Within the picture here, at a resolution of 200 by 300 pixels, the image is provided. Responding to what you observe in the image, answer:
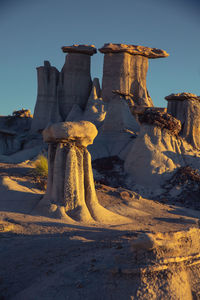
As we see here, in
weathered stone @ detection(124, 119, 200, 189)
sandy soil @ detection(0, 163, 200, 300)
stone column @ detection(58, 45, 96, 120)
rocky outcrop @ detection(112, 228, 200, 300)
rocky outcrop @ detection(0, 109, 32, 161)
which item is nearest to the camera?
rocky outcrop @ detection(112, 228, 200, 300)

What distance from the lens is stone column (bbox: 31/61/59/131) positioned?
83.3 feet

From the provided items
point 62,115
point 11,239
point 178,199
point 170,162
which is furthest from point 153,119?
point 62,115

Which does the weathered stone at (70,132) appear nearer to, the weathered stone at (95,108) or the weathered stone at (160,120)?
the weathered stone at (160,120)

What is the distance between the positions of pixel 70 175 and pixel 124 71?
18747 mm

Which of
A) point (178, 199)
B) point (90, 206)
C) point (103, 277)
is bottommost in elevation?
point (178, 199)

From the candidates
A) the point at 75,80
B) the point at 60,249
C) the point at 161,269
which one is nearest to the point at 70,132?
the point at 60,249

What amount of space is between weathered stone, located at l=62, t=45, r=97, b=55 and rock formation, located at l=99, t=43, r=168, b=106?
3.51ft

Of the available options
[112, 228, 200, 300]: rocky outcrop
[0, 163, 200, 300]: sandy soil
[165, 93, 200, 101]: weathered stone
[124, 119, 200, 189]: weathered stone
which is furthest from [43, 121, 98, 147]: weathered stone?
[165, 93, 200, 101]: weathered stone

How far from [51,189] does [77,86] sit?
749 inches

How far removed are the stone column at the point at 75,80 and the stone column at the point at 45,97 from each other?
0.53 meters

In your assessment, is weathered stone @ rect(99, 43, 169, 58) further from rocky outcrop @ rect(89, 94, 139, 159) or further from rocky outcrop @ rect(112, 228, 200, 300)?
rocky outcrop @ rect(112, 228, 200, 300)

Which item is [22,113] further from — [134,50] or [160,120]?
[160,120]

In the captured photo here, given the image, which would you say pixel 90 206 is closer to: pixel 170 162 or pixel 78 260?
pixel 78 260

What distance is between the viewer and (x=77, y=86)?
83.7 feet
